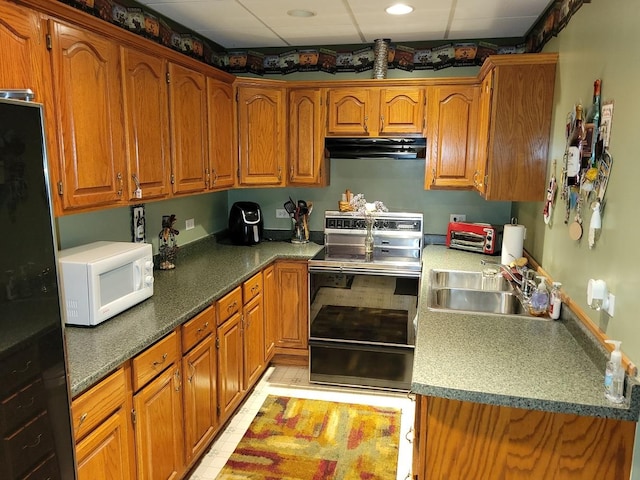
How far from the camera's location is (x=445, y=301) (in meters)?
2.71

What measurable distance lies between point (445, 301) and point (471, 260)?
0.77 metres

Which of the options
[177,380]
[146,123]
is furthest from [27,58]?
[177,380]

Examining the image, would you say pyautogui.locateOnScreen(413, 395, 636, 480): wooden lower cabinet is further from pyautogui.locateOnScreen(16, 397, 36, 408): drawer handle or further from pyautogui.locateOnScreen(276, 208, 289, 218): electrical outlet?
pyautogui.locateOnScreen(276, 208, 289, 218): electrical outlet

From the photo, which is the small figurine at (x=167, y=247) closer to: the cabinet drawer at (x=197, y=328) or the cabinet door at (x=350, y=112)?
the cabinet drawer at (x=197, y=328)

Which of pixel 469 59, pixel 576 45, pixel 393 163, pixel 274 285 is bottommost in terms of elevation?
pixel 274 285

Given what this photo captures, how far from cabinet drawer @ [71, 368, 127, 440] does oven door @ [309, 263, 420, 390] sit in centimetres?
185

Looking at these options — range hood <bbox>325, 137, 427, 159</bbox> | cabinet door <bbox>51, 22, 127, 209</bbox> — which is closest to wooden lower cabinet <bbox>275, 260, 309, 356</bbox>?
range hood <bbox>325, 137, 427, 159</bbox>

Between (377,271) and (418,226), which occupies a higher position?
(418,226)

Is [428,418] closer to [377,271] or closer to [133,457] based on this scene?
[133,457]

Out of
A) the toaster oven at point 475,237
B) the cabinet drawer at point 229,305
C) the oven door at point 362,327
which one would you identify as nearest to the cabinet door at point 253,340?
the cabinet drawer at point 229,305

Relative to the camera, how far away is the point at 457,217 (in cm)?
391

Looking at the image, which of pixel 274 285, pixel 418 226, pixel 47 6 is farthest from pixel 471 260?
pixel 47 6

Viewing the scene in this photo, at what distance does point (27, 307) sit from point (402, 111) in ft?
9.86

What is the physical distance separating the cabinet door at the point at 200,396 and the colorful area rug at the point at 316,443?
0.73 feet
